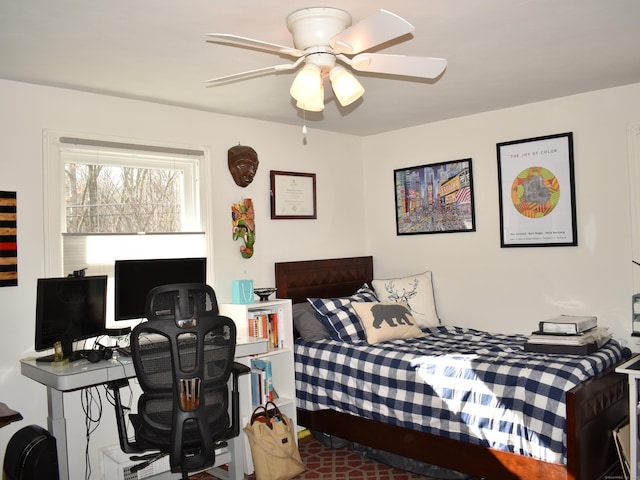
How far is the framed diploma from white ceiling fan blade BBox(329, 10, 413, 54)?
2.27 m

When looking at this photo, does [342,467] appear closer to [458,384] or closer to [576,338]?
[458,384]

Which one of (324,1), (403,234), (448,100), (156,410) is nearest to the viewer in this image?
(324,1)

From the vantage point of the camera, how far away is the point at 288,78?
138 inches

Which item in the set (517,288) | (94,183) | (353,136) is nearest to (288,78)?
(94,183)

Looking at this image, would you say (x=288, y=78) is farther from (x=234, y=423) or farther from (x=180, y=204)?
(x=234, y=423)

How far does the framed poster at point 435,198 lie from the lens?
4.73 metres

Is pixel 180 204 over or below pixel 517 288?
over

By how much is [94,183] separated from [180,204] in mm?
626

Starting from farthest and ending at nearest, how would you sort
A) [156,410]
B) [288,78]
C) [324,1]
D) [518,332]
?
[518,332] < [288,78] < [156,410] < [324,1]

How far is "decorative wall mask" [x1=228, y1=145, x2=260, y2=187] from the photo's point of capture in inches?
169

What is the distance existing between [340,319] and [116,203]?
176 centimetres

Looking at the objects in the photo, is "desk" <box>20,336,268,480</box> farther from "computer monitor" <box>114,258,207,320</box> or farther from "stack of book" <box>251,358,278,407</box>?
"stack of book" <box>251,358,278,407</box>

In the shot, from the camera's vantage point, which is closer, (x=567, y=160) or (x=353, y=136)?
(x=567, y=160)

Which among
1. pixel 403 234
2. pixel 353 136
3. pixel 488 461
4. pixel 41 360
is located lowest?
pixel 488 461
